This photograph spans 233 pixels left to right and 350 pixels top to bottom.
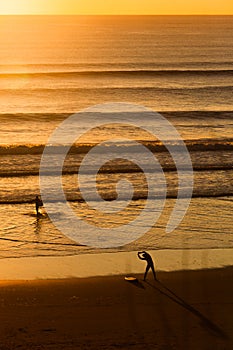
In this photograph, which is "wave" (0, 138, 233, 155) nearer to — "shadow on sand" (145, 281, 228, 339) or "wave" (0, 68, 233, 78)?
"shadow on sand" (145, 281, 228, 339)

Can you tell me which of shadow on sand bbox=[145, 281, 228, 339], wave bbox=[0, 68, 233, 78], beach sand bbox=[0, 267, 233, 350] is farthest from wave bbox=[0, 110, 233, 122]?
shadow on sand bbox=[145, 281, 228, 339]

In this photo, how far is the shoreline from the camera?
15.5 metres

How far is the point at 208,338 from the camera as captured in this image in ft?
38.3

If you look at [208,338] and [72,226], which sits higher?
[72,226]

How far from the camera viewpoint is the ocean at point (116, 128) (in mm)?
18844

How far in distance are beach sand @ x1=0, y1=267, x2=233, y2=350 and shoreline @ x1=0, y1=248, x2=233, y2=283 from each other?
558mm

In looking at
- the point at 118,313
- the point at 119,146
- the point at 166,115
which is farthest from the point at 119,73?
the point at 118,313

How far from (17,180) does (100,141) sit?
896 cm

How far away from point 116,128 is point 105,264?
22150 millimetres

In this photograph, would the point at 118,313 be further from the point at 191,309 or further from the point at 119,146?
the point at 119,146

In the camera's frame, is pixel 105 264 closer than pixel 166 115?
Yes

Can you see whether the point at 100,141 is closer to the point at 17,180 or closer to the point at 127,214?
the point at 17,180

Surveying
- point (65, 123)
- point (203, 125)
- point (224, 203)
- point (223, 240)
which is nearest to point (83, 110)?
point (65, 123)

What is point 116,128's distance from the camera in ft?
125
